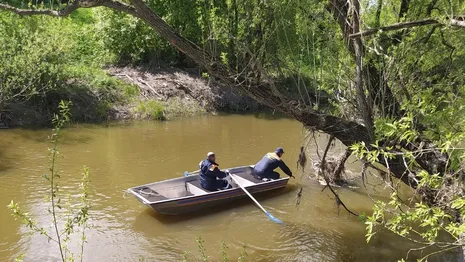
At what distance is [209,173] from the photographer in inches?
373

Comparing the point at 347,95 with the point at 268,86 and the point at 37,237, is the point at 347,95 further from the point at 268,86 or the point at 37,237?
the point at 37,237

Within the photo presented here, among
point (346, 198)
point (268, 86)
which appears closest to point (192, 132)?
point (346, 198)

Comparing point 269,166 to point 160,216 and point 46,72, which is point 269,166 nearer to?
point 160,216

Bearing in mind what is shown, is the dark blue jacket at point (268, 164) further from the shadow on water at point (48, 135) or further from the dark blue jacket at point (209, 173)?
the shadow on water at point (48, 135)

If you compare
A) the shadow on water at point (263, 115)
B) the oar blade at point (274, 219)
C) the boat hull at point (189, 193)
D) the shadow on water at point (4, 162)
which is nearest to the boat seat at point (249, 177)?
the boat hull at point (189, 193)

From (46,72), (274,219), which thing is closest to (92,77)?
(46,72)

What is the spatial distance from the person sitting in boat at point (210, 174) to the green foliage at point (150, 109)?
841 centimetres

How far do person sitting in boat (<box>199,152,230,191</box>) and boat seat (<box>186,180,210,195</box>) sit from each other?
0.11 metres

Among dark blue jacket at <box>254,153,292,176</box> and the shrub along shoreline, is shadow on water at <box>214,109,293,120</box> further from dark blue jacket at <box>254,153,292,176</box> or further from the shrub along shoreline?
dark blue jacket at <box>254,153,292,176</box>

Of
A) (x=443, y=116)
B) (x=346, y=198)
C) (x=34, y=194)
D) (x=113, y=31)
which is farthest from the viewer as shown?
(x=113, y=31)

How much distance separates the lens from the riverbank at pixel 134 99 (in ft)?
49.9

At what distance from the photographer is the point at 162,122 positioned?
17.5m

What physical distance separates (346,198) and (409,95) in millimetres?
5105

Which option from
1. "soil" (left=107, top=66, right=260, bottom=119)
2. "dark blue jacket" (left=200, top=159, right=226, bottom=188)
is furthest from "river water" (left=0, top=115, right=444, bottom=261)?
"soil" (left=107, top=66, right=260, bottom=119)
